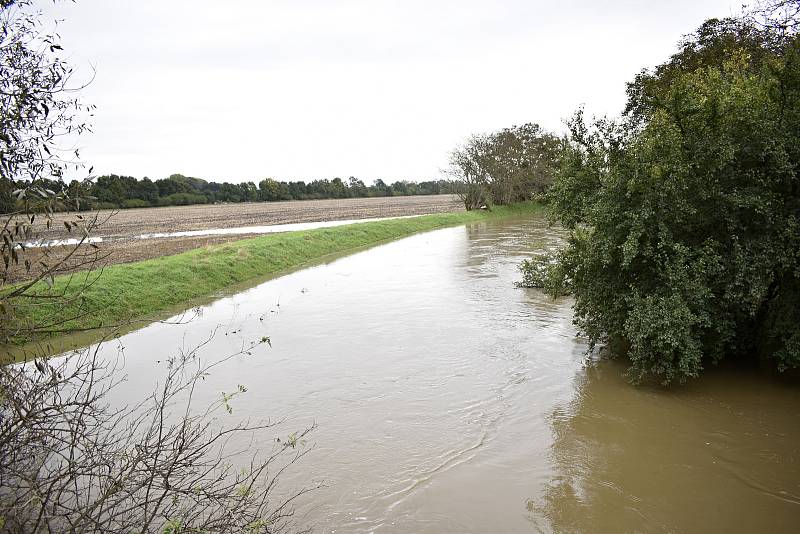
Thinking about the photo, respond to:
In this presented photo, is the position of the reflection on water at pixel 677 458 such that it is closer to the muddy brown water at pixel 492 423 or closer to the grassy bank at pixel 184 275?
the muddy brown water at pixel 492 423

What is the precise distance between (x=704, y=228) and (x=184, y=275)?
726 inches

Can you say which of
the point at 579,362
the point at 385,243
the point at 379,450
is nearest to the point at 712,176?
the point at 579,362

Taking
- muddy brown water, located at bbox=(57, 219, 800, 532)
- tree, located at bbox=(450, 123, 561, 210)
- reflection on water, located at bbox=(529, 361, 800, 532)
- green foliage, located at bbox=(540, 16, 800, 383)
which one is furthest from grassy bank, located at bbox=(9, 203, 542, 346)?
tree, located at bbox=(450, 123, 561, 210)

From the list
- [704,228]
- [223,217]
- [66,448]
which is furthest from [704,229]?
[223,217]

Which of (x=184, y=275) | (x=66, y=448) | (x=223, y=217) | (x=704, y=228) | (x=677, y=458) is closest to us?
(x=66, y=448)

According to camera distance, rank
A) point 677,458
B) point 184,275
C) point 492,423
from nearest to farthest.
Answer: point 677,458 → point 492,423 → point 184,275

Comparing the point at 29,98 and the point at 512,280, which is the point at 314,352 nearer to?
the point at 29,98

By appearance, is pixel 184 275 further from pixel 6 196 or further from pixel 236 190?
pixel 236 190

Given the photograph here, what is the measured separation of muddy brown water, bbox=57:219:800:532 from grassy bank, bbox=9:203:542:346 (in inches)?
62.0

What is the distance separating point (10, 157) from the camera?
675 centimetres

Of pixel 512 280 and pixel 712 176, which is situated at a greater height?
pixel 712 176

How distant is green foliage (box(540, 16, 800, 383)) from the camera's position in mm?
10133

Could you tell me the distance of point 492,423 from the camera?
981cm

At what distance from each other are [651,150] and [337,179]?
133m
